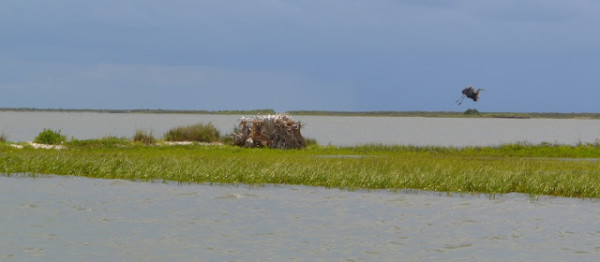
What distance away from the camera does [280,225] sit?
59.5 ft

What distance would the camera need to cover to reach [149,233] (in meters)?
16.9

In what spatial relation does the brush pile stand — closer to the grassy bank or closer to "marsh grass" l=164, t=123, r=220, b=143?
"marsh grass" l=164, t=123, r=220, b=143

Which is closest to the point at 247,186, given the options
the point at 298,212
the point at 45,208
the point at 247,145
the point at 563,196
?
the point at 298,212

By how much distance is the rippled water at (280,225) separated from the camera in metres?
15.0

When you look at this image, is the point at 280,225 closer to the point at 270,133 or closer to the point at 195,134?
the point at 270,133

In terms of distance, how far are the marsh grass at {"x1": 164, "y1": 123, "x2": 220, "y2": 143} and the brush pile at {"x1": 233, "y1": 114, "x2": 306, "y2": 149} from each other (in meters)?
2.20

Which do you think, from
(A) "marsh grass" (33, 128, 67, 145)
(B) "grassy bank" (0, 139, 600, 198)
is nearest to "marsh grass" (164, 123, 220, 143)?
(A) "marsh grass" (33, 128, 67, 145)

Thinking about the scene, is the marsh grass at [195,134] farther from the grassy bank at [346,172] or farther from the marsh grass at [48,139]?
the grassy bank at [346,172]

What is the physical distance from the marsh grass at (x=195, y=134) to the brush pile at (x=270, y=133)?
220 cm

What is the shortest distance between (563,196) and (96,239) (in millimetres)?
13459

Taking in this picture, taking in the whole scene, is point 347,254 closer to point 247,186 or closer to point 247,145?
point 247,186

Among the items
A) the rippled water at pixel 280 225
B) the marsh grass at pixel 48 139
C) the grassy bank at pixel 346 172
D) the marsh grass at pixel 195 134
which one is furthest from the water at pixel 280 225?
the marsh grass at pixel 195 134

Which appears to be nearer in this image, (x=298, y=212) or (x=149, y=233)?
(x=149, y=233)

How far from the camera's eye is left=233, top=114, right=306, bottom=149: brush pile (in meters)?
44.0
